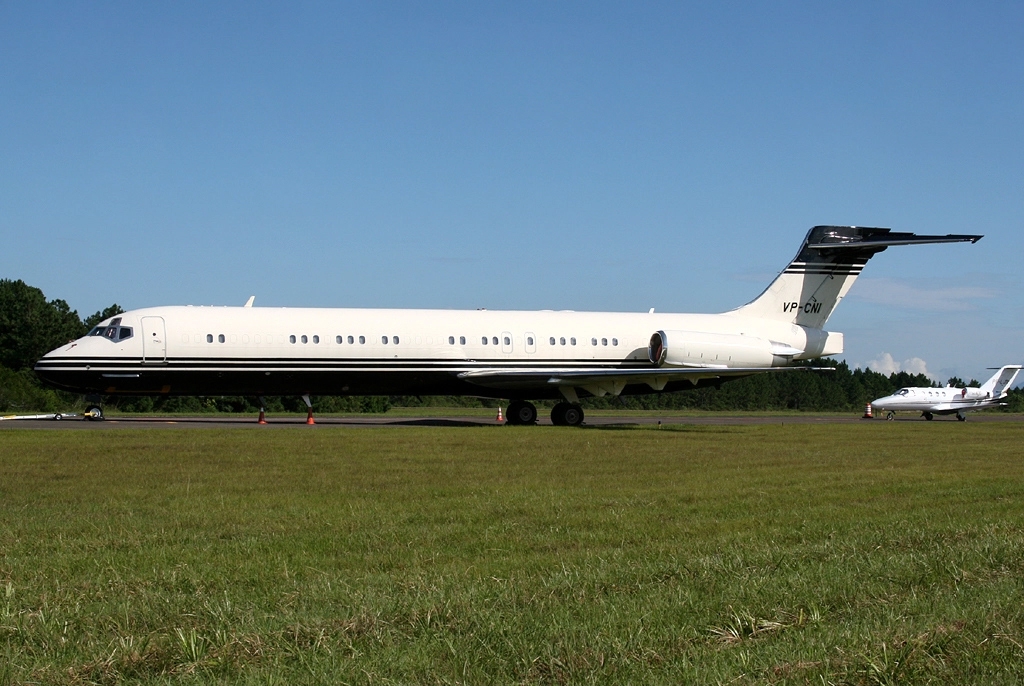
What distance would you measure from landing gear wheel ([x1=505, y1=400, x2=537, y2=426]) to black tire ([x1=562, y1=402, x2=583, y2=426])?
1135 millimetres

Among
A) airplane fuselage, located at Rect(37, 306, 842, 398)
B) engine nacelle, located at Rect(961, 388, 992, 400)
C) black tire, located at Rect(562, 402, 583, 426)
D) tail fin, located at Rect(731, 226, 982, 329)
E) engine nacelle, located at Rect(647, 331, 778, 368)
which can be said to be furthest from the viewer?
engine nacelle, located at Rect(961, 388, 992, 400)

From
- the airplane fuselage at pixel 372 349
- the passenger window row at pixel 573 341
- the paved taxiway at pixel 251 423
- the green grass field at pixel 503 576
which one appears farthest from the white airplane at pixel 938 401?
the green grass field at pixel 503 576

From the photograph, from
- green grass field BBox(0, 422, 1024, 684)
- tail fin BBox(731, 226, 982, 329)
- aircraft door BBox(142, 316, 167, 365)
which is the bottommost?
green grass field BBox(0, 422, 1024, 684)

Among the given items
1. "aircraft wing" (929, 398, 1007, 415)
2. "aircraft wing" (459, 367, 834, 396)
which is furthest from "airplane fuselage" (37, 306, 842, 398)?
"aircraft wing" (929, 398, 1007, 415)

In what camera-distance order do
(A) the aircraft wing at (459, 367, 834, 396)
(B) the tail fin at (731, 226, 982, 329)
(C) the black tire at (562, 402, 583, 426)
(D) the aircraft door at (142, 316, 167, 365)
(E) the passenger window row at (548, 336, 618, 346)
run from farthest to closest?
(B) the tail fin at (731, 226, 982, 329) < (E) the passenger window row at (548, 336, 618, 346) < (C) the black tire at (562, 402, 583, 426) < (A) the aircraft wing at (459, 367, 834, 396) < (D) the aircraft door at (142, 316, 167, 365)

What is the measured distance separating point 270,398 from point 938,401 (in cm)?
3138

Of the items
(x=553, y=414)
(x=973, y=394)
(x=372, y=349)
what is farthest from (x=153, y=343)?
(x=973, y=394)

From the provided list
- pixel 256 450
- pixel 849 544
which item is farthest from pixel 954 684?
pixel 256 450

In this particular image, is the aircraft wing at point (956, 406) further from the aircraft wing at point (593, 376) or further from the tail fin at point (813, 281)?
the aircraft wing at point (593, 376)

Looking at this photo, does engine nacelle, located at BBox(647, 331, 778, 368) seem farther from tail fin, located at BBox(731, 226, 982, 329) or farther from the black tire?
the black tire

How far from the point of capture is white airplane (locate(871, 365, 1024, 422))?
4794 cm

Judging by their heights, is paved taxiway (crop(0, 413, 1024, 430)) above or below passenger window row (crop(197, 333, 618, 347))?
below

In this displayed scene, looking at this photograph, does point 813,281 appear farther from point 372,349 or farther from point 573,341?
point 372,349

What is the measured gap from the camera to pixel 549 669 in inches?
175
